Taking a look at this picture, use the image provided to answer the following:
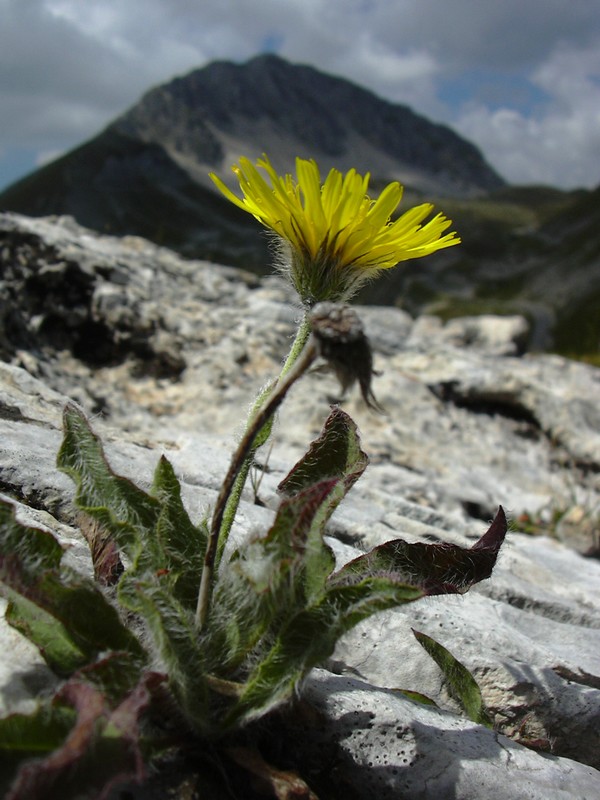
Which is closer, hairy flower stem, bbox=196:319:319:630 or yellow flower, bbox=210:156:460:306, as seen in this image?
hairy flower stem, bbox=196:319:319:630

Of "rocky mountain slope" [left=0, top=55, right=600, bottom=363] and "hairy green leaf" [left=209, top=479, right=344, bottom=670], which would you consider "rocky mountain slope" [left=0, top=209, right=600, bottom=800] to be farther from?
"rocky mountain slope" [left=0, top=55, right=600, bottom=363]

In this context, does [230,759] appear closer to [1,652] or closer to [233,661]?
[233,661]

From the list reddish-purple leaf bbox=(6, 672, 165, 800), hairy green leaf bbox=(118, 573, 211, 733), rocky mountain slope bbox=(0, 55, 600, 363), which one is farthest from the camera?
rocky mountain slope bbox=(0, 55, 600, 363)

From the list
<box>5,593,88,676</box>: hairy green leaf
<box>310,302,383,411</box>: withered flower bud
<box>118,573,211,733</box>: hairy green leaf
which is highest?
<box>310,302,383,411</box>: withered flower bud

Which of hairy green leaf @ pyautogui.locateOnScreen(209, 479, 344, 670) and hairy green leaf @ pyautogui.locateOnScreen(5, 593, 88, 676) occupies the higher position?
hairy green leaf @ pyautogui.locateOnScreen(209, 479, 344, 670)

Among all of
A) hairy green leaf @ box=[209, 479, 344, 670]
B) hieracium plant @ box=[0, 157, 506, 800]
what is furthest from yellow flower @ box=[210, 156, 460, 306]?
hairy green leaf @ box=[209, 479, 344, 670]

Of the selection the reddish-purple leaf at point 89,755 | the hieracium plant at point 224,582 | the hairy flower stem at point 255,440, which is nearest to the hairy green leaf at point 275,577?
the hieracium plant at point 224,582

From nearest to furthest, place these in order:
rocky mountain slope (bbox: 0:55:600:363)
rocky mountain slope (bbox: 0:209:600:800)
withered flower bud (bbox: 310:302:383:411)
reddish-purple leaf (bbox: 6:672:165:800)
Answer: reddish-purple leaf (bbox: 6:672:165:800)
withered flower bud (bbox: 310:302:383:411)
rocky mountain slope (bbox: 0:209:600:800)
rocky mountain slope (bbox: 0:55:600:363)
